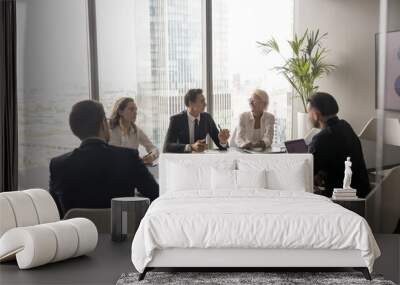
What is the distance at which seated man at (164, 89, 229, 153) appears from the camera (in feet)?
28.5

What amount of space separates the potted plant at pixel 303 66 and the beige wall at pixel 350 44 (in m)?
0.10

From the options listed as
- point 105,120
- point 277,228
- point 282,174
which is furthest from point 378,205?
point 105,120

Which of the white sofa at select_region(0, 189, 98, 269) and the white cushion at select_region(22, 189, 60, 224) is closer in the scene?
the white sofa at select_region(0, 189, 98, 269)

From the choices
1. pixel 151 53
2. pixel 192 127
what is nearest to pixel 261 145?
pixel 192 127

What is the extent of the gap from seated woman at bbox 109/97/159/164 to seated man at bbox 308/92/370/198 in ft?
6.23

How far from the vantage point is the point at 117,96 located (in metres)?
8.73

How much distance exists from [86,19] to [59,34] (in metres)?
0.38

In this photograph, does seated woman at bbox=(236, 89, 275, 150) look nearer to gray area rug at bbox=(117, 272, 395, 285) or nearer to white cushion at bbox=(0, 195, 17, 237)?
gray area rug at bbox=(117, 272, 395, 285)

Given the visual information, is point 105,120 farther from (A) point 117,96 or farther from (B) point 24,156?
(B) point 24,156

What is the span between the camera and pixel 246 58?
28.3ft

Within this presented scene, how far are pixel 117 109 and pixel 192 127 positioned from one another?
906 mm

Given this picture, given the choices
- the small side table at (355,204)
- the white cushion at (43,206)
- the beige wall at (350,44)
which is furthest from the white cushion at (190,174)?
the beige wall at (350,44)

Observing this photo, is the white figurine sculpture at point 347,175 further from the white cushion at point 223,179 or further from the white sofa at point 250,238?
the white sofa at point 250,238

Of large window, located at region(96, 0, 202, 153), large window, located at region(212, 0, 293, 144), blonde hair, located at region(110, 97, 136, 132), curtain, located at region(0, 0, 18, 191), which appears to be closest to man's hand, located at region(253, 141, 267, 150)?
large window, located at region(212, 0, 293, 144)
